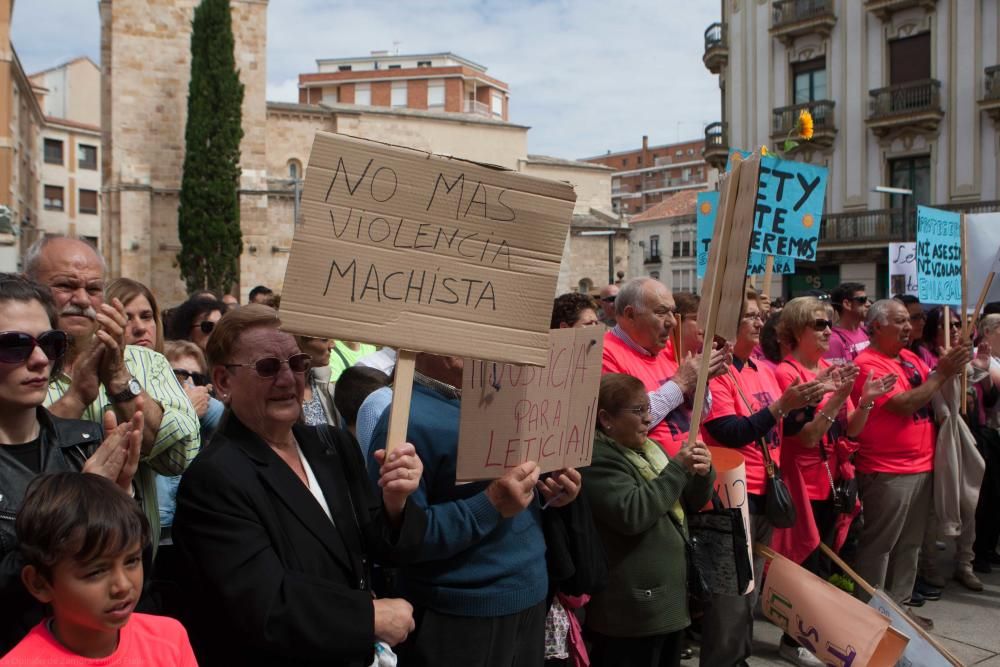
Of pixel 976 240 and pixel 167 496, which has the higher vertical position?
pixel 976 240

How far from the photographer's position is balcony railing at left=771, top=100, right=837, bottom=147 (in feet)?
91.2

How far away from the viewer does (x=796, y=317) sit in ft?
16.6

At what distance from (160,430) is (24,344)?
501 millimetres

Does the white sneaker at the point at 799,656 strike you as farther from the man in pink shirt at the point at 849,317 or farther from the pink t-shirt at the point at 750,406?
the man in pink shirt at the point at 849,317

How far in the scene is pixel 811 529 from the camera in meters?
4.75

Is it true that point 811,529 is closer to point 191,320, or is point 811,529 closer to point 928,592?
point 928,592

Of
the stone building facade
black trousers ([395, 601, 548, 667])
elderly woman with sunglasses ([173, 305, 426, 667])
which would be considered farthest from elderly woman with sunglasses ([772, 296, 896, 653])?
the stone building facade

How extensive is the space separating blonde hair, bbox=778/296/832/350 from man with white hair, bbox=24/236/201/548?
11.6ft

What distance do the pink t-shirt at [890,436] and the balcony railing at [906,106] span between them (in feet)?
76.9

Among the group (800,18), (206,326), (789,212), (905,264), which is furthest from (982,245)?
(800,18)

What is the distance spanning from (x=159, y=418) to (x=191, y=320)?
2.53 metres

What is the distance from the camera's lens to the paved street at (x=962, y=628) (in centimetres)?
476

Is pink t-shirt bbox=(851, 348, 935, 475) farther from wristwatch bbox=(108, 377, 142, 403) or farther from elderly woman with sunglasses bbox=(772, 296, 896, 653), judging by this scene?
wristwatch bbox=(108, 377, 142, 403)

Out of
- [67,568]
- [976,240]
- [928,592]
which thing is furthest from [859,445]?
[67,568]
